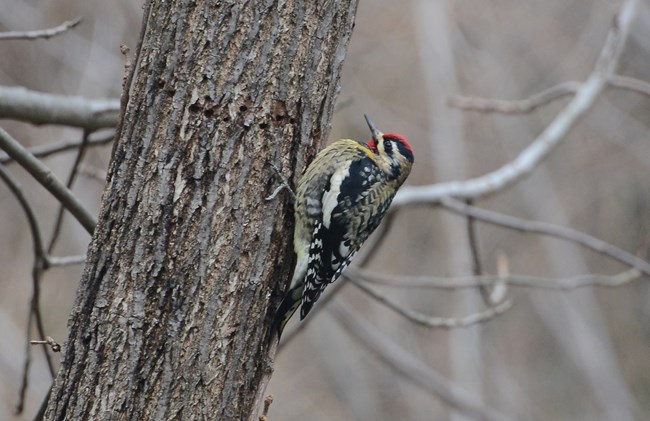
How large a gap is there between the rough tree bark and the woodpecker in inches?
9.9

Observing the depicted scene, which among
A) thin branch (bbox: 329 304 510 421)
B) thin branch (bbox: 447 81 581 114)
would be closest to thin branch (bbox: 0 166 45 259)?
thin branch (bbox: 447 81 581 114)

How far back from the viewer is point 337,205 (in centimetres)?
357

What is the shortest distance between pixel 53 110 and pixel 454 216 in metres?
5.41

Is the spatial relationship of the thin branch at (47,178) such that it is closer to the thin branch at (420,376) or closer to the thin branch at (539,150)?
the thin branch at (539,150)

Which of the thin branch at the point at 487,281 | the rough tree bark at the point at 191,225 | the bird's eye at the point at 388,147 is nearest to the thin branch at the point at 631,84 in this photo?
the thin branch at the point at 487,281

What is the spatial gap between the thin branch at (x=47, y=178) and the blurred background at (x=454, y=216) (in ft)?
12.9

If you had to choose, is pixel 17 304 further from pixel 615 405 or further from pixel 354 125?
pixel 615 405

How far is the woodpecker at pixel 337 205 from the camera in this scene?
9.59ft

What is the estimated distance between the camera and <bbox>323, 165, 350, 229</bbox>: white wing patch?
3.44 m

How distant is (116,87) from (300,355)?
504cm

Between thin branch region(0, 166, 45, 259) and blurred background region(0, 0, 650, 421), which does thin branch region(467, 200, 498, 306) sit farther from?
blurred background region(0, 0, 650, 421)

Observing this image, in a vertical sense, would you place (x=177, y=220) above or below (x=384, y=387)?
below

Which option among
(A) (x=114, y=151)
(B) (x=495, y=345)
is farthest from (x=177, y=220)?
(B) (x=495, y=345)

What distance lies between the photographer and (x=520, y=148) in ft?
28.9
